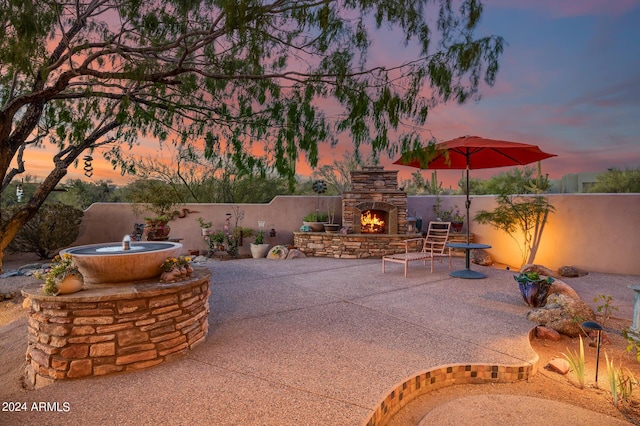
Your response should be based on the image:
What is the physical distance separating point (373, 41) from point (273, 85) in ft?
3.36

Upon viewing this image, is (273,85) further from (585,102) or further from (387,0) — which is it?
(585,102)

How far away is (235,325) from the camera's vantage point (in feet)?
13.2

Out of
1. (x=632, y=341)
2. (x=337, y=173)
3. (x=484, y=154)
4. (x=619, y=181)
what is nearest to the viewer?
(x=632, y=341)

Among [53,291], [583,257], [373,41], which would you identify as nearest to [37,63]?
[53,291]

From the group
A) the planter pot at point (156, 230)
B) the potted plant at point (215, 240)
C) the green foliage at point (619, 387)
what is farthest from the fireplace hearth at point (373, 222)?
the green foliage at point (619, 387)

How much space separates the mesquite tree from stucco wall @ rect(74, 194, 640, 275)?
584cm

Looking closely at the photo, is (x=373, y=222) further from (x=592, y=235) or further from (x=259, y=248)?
(x=592, y=235)

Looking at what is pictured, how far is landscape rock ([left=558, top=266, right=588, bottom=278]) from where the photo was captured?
279 inches

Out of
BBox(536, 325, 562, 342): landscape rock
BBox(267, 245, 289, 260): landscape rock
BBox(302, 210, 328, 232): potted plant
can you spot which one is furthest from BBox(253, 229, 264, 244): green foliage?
BBox(536, 325, 562, 342): landscape rock

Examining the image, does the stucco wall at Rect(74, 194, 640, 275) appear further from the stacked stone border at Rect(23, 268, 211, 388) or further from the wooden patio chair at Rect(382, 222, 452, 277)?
the stacked stone border at Rect(23, 268, 211, 388)

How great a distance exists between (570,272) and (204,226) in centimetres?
848

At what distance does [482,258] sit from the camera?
8.45 meters

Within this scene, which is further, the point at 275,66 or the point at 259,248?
the point at 259,248

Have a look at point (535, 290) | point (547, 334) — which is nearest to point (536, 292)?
point (535, 290)
